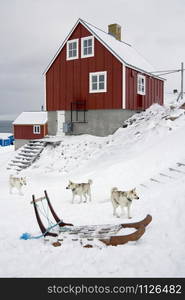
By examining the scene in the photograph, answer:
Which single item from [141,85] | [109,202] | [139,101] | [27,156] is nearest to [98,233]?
[109,202]

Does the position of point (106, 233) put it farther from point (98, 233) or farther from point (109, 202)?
point (109, 202)

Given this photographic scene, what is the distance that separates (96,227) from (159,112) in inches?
578

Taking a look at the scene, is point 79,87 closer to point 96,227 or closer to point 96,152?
point 96,152

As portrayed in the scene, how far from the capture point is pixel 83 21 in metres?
20.7

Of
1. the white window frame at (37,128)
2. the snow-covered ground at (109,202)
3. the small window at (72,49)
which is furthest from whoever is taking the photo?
the white window frame at (37,128)

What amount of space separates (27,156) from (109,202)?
1229 cm

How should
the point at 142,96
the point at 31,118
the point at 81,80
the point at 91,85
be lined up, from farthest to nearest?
the point at 31,118 → the point at 142,96 → the point at 81,80 → the point at 91,85

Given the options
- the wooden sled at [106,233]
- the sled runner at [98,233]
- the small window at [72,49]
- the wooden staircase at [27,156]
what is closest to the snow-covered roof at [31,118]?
the wooden staircase at [27,156]

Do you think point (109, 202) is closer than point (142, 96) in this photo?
Yes

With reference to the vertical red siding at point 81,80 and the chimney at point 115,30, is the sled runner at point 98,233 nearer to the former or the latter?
the vertical red siding at point 81,80

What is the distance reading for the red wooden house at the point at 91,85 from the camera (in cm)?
2009

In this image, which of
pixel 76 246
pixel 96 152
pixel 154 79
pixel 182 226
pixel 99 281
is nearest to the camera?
pixel 99 281

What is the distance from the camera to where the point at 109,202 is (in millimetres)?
9656

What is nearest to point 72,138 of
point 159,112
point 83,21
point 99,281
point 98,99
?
point 98,99
